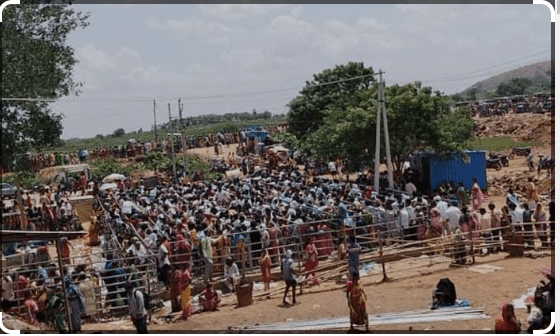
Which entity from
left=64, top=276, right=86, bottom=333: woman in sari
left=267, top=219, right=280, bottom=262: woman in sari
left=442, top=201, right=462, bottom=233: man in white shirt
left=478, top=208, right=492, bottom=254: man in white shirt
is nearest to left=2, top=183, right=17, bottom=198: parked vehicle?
left=267, top=219, right=280, bottom=262: woman in sari

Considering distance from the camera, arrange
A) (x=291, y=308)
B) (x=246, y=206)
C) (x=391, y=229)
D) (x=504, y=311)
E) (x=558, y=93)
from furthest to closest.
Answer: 1. (x=246, y=206)
2. (x=391, y=229)
3. (x=291, y=308)
4. (x=504, y=311)
5. (x=558, y=93)

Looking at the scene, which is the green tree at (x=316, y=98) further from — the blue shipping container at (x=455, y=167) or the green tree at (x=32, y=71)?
the green tree at (x=32, y=71)

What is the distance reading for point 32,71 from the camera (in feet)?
53.7

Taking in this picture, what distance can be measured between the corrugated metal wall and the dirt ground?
1069 centimetres

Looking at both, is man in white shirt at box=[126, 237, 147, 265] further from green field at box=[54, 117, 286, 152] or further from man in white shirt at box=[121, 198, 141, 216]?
green field at box=[54, 117, 286, 152]

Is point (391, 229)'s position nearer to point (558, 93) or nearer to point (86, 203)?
point (558, 93)

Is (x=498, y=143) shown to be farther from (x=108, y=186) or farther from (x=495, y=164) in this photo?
(x=108, y=186)

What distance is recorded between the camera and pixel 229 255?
42.8 feet

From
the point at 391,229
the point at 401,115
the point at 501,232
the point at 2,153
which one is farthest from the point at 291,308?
Result: the point at 401,115

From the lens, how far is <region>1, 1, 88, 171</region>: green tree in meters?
15.8

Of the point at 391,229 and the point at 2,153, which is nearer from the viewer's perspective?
the point at 391,229

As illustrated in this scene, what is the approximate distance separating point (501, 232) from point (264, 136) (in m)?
27.9

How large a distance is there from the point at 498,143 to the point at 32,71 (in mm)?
31885

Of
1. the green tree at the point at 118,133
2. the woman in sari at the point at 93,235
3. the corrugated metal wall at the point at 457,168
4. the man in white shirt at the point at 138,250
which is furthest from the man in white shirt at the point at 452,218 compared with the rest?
the green tree at the point at 118,133
